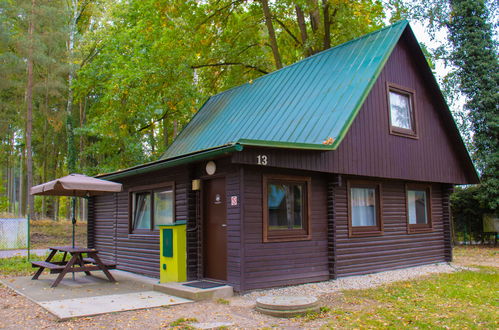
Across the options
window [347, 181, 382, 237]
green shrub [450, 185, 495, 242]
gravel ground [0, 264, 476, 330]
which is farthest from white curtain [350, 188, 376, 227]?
green shrub [450, 185, 495, 242]

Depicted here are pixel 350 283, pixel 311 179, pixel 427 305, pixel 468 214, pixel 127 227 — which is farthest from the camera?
pixel 468 214

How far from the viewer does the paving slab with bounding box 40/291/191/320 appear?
6826mm

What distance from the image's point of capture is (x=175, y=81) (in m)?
18.0

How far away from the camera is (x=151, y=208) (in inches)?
442

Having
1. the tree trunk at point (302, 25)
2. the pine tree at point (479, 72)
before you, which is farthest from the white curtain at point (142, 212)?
the pine tree at point (479, 72)

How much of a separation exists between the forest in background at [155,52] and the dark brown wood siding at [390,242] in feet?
23.6

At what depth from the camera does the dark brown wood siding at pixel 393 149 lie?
8.98m

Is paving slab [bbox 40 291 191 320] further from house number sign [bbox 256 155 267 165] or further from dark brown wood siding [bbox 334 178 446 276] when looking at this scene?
dark brown wood siding [bbox 334 178 446 276]

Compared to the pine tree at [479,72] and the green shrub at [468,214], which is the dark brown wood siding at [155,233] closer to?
the green shrub at [468,214]

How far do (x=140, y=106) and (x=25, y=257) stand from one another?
22.4 feet

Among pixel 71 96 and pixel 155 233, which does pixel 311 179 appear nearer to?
pixel 155 233

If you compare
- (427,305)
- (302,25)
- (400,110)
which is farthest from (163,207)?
(302,25)

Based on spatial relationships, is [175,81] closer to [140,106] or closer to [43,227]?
[140,106]

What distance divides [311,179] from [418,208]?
4657mm
